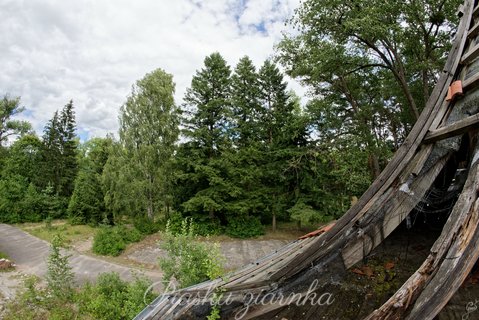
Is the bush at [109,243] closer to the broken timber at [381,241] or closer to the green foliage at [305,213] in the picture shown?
the green foliage at [305,213]

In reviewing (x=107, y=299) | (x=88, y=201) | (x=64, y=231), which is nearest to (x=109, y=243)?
(x=64, y=231)

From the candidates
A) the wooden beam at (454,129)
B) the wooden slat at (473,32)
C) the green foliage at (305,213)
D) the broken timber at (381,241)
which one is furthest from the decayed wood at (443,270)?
the green foliage at (305,213)

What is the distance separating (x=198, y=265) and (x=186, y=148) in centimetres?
1228

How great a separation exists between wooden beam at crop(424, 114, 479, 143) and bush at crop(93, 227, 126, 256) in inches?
578

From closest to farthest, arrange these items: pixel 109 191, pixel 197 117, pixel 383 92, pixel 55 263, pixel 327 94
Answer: pixel 55 263, pixel 383 92, pixel 327 94, pixel 197 117, pixel 109 191

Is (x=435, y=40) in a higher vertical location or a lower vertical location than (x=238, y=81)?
lower

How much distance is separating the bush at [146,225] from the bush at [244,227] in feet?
14.0

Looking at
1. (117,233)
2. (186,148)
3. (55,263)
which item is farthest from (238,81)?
(55,263)

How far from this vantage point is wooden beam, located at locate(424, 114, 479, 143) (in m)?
2.17

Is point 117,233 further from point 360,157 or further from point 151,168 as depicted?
point 360,157

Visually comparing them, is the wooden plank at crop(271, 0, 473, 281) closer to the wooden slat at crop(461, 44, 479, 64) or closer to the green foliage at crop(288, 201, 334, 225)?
the wooden slat at crop(461, 44, 479, 64)

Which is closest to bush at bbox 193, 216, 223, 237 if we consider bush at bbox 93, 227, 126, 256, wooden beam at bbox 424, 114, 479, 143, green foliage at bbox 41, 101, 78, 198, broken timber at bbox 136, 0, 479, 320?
bush at bbox 93, 227, 126, 256

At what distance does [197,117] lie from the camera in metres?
16.4

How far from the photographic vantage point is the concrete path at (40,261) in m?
11.4
